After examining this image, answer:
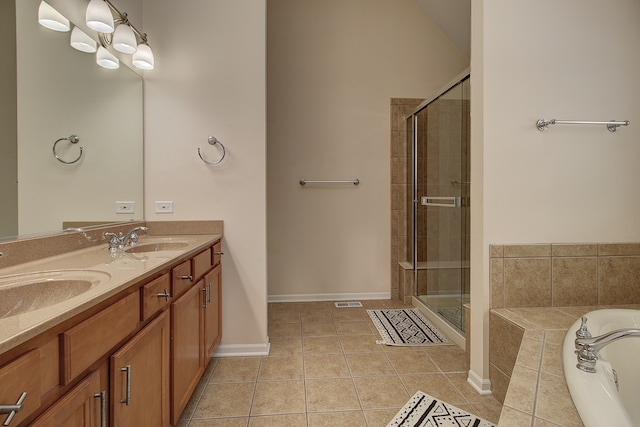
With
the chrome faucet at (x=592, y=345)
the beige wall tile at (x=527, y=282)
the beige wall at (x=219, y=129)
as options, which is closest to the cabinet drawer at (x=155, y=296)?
the beige wall at (x=219, y=129)

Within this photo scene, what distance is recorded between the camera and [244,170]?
206 centimetres

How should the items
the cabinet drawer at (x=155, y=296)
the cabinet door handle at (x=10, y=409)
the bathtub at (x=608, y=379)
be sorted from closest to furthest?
1. the cabinet door handle at (x=10, y=409)
2. the bathtub at (x=608, y=379)
3. the cabinet drawer at (x=155, y=296)

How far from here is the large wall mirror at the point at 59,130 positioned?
1.12m

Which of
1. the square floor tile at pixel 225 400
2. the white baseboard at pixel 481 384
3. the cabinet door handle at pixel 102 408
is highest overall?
the cabinet door handle at pixel 102 408

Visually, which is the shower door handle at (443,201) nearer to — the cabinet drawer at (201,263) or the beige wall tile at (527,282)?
the beige wall tile at (527,282)

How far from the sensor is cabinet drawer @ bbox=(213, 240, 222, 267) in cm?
189

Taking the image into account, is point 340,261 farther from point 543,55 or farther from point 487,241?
point 543,55

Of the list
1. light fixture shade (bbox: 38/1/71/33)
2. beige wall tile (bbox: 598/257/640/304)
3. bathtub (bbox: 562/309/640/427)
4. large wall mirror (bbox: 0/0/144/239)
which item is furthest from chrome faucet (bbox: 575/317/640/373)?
light fixture shade (bbox: 38/1/71/33)

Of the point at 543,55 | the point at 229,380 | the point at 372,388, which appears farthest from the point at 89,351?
the point at 543,55

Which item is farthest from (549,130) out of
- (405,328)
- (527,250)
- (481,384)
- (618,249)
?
(405,328)

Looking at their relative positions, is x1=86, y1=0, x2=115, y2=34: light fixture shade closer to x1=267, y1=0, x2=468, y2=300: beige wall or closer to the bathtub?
x1=267, y1=0, x2=468, y2=300: beige wall

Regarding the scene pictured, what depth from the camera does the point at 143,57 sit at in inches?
72.6

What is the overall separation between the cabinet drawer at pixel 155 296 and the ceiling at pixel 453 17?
310 cm

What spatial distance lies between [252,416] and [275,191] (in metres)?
2.03
